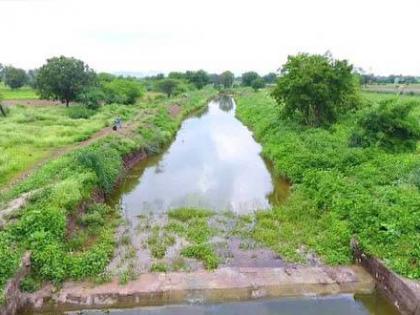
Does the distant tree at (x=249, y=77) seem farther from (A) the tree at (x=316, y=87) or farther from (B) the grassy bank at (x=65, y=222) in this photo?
(B) the grassy bank at (x=65, y=222)

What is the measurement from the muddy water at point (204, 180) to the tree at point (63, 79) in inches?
603

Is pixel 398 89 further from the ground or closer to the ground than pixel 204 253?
further from the ground

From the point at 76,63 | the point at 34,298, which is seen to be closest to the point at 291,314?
the point at 34,298

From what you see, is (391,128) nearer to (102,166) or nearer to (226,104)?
(102,166)

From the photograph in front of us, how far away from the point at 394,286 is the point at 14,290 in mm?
8260

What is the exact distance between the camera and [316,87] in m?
22.7

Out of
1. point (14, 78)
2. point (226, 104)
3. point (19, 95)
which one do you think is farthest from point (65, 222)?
point (14, 78)

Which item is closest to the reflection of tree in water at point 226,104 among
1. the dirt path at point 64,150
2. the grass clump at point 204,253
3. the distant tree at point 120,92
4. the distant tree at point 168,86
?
the distant tree at point 168,86

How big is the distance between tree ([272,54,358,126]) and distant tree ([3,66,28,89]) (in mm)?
57566

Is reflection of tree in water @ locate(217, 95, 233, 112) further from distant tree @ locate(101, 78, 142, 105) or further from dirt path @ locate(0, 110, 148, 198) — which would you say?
dirt path @ locate(0, 110, 148, 198)

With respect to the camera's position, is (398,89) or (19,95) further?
(19,95)

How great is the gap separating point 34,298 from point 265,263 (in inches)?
217

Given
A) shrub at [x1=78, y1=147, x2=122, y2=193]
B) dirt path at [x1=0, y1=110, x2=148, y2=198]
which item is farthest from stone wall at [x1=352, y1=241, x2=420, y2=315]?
dirt path at [x1=0, y1=110, x2=148, y2=198]

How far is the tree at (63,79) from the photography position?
1459 inches
